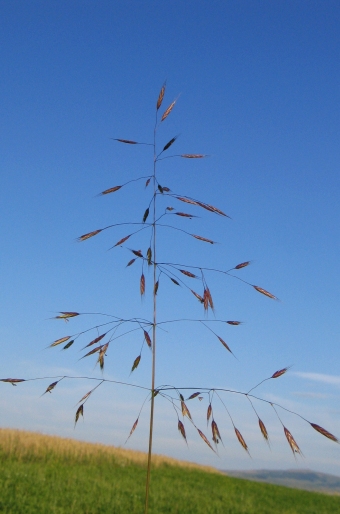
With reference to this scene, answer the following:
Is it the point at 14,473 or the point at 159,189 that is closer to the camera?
the point at 159,189

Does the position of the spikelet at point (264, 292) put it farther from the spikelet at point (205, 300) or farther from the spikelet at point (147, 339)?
the spikelet at point (147, 339)

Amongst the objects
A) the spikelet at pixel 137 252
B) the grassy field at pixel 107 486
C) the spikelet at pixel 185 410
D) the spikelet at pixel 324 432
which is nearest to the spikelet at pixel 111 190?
the spikelet at pixel 137 252

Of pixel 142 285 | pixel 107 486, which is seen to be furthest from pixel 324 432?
pixel 107 486

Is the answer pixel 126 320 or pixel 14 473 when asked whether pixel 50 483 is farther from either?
pixel 126 320

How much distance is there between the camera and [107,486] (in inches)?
529

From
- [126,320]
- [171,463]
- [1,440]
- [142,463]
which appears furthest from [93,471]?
[126,320]

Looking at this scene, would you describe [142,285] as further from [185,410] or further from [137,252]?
[185,410]

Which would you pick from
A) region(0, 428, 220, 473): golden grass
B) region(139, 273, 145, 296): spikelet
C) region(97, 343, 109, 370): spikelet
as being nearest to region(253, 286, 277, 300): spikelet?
region(139, 273, 145, 296): spikelet

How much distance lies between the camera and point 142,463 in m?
21.2

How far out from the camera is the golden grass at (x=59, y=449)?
17.5 meters

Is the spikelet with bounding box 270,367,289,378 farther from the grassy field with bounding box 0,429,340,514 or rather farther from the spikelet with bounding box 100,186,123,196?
the grassy field with bounding box 0,429,340,514

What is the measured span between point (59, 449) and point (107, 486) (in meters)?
6.06

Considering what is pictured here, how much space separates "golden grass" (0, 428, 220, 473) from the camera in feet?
57.5

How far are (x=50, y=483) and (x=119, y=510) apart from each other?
251 cm
